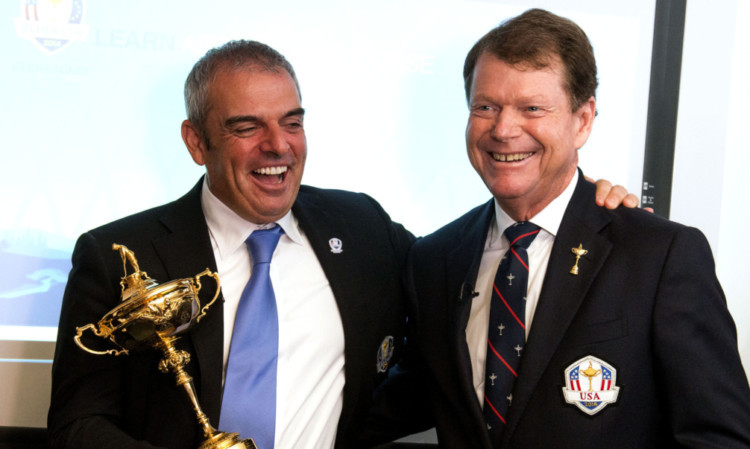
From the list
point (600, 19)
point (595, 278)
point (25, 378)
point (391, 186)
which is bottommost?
point (25, 378)

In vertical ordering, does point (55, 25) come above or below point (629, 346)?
above

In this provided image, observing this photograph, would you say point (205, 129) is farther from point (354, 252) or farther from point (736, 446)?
point (736, 446)

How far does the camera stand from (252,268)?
6.46 feet

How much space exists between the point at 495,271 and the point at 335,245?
55cm

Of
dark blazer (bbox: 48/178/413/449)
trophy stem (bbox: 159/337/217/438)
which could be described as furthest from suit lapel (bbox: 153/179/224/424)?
trophy stem (bbox: 159/337/217/438)

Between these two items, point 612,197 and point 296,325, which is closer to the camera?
point 612,197

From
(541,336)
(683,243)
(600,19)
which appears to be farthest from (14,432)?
(600,19)

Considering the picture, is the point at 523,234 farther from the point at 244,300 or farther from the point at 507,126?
the point at 244,300

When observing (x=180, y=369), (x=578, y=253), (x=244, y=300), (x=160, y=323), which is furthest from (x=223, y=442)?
(x=578, y=253)

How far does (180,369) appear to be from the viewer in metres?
1.65

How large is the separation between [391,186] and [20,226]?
4.85 ft

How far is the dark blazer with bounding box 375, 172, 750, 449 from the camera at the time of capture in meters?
1.53

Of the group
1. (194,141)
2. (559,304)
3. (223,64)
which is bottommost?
(559,304)

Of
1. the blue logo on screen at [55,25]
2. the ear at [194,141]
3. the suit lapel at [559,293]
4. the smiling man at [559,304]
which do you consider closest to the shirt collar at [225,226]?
the ear at [194,141]
